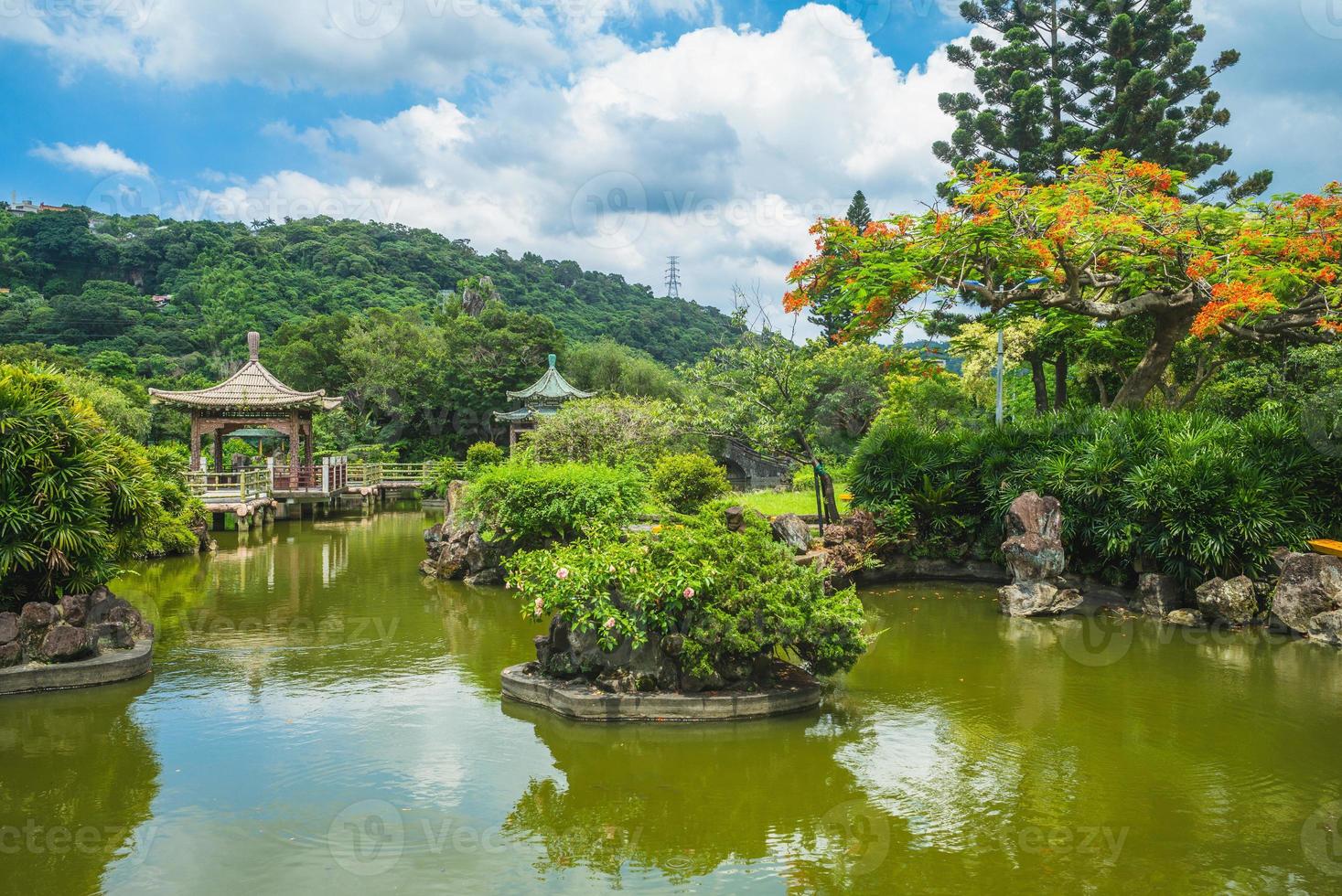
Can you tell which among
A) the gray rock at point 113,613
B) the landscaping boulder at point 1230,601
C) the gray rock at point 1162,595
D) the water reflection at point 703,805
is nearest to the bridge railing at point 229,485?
the gray rock at point 113,613

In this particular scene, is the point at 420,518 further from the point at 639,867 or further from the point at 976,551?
the point at 639,867

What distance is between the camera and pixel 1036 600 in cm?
998

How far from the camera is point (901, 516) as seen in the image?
12.3m

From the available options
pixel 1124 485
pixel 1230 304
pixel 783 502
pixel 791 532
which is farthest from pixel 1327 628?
pixel 783 502

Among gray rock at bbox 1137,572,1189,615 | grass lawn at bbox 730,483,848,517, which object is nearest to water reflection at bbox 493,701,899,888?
gray rock at bbox 1137,572,1189,615

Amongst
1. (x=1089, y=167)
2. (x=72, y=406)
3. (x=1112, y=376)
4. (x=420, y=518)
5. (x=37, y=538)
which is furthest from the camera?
(x=420, y=518)

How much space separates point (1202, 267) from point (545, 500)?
7953 mm

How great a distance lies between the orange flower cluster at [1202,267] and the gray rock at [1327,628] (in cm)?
391

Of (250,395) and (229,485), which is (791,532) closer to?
(229,485)

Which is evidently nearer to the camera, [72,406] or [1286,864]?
[1286,864]

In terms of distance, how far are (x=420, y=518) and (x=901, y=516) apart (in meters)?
13.9

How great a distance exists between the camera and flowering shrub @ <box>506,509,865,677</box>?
6.13m

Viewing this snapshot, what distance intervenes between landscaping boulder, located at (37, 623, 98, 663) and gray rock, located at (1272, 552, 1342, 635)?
1038 centimetres

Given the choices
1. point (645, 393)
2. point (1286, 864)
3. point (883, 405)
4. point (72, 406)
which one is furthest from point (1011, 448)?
point (645, 393)
